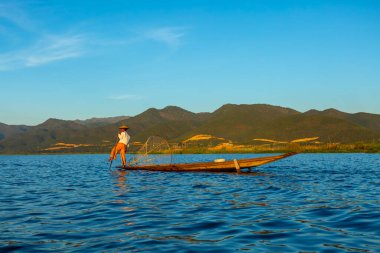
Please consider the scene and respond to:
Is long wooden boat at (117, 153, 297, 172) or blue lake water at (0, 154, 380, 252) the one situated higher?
long wooden boat at (117, 153, 297, 172)

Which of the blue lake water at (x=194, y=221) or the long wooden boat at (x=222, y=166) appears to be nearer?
the blue lake water at (x=194, y=221)

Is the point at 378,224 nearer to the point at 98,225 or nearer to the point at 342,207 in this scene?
the point at 342,207

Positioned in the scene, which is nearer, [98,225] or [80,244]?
[80,244]

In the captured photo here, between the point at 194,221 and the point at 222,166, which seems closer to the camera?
the point at 194,221

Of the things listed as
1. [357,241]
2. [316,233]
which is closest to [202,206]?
[316,233]

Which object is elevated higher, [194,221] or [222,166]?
[222,166]

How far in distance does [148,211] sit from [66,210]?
121 inches

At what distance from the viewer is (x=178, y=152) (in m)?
110

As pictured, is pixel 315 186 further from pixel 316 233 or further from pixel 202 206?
pixel 316 233

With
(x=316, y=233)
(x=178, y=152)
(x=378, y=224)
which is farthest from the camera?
(x=178, y=152)

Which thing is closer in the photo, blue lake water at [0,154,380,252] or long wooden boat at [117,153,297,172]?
blue lake water at [0,154,380,252]

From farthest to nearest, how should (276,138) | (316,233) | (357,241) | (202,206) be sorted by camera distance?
(276,138), (202,206), (316,233), (357,241)

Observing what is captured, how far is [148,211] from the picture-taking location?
42.8 ft

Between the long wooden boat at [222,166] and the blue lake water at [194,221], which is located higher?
the long wooden boat at [222,166]
